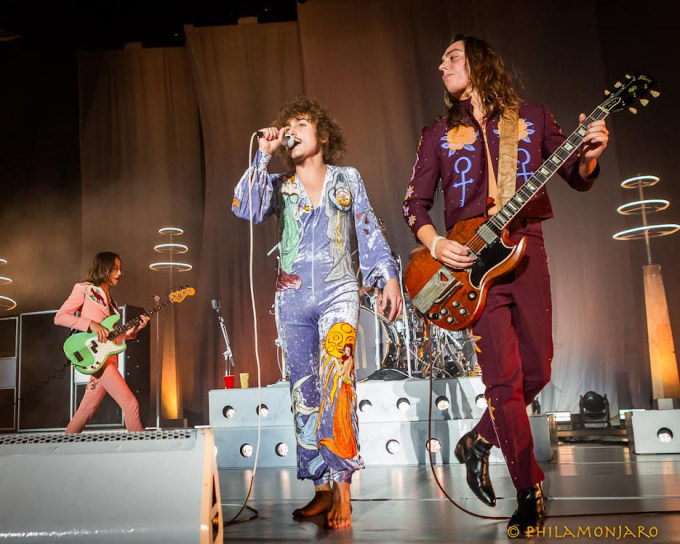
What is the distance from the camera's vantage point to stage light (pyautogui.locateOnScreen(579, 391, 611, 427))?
267 inches

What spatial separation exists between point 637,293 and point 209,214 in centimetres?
523

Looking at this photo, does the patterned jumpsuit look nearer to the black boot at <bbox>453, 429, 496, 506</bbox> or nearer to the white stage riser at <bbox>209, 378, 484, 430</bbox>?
the black boot at <bbox>453, 429, 496, 506</bbox>

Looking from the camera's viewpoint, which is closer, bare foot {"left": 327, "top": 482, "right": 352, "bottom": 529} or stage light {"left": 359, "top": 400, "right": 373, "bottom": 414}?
bare foot {"left": 327, "top": 482, "right": 352, "bottom": 529}

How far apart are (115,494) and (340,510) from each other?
0.86 m

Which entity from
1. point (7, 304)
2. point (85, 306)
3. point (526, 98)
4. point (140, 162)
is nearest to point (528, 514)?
point (85, 306)

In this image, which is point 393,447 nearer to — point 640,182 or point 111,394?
point 111,394

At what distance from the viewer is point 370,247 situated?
A: 2.55 meters

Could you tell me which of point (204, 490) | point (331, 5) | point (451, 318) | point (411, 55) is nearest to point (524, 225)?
point (451, 318)

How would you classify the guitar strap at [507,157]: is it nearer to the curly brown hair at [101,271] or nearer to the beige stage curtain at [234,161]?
the curly brown hair at [101,271]

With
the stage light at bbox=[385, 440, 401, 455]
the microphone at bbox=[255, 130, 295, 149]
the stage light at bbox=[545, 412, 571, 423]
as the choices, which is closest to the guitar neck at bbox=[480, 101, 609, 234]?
the microphone at bbox=[255, 130, 295, 149]

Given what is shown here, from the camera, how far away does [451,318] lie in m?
2.11

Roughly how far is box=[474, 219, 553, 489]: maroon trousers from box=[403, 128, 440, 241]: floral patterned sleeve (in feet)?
1.16

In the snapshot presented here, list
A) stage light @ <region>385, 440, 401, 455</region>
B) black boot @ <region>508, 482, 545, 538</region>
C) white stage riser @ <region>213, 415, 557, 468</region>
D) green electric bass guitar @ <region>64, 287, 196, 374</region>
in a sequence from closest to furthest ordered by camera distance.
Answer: black boot @ <region>508, 482, 545, 538</region> → white stage riser @ <region>213, 415, 557, 468</region> → stage light @ <region>385, 440, 401, 455</region> → green electric bass guitar @ <region>64, 287, 196, 374</region>

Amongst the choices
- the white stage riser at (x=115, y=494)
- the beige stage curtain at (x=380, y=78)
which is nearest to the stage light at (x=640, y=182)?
the beige stage curtain at (x=380, y=78)
